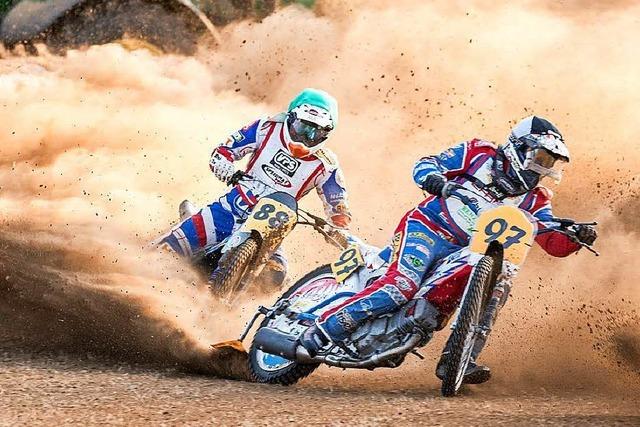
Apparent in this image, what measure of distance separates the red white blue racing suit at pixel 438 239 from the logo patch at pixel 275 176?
83.9 inches

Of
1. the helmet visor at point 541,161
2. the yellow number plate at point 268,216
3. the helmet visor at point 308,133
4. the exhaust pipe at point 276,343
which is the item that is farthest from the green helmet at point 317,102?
the helmet visor at point 541,161

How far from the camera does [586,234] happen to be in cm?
848

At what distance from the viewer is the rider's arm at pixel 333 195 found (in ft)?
36.2

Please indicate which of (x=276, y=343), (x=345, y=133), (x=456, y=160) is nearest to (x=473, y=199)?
(x=456, y=160)

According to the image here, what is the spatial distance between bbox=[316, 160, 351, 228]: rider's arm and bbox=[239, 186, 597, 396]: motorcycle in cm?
112

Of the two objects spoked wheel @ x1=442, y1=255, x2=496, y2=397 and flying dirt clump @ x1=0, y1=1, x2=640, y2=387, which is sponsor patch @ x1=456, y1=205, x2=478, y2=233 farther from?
flying dirt clump @ x1=0, y1=1, x2=640, y2=387

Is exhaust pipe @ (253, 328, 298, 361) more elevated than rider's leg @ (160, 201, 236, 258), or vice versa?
rider's leg @ (160, 201, 236, 258)

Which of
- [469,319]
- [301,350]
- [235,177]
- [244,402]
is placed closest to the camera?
[244,402]

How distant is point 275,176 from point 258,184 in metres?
0.15

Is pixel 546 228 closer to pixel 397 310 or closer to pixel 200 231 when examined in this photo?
pixel 397 310

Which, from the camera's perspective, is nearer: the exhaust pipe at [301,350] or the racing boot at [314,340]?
the exhaust pipe at [301,350]

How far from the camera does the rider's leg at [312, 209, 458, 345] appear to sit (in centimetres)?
878

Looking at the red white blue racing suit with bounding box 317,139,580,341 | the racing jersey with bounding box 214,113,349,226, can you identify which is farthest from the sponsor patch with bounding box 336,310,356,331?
the racing jersey with bounding box 214,113,349,226

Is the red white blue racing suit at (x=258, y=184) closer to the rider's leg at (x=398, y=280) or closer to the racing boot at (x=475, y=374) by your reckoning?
the rider's leg at (x=398, y=280)
